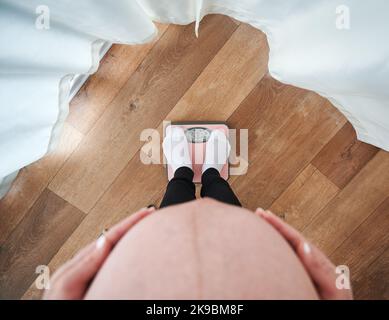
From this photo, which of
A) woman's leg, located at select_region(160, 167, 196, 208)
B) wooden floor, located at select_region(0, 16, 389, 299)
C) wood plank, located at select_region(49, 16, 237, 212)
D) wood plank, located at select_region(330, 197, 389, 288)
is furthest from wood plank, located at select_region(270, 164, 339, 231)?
wood plank, located at select_region(49, 16, 237, 212)

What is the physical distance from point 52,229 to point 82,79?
506mm

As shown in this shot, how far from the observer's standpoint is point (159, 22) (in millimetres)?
990

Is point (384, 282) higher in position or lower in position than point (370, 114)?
lower

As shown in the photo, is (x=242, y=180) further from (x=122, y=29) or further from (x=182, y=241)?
(x=182, y=241)

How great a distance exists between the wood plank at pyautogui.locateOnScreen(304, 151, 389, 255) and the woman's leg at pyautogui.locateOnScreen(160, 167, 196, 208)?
0.47 m

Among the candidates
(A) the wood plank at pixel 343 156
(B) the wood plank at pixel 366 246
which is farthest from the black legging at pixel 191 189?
(B) the wood plank at pixel 366 246

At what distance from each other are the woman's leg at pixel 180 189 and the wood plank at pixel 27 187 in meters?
0.41

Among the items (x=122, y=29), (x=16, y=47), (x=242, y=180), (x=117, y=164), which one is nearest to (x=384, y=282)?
(x=242, y=180)

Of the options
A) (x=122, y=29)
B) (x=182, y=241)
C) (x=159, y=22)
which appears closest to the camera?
(x=182, y=241)

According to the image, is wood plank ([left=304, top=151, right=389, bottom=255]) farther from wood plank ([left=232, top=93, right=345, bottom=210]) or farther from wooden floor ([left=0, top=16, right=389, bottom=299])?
wood plank ([left=232, top=93, right=345, bottom=210])

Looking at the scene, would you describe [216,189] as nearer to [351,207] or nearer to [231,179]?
[231,179]

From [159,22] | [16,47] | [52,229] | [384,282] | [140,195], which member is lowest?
[52,229]

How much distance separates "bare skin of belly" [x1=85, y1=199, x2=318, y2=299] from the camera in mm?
331
